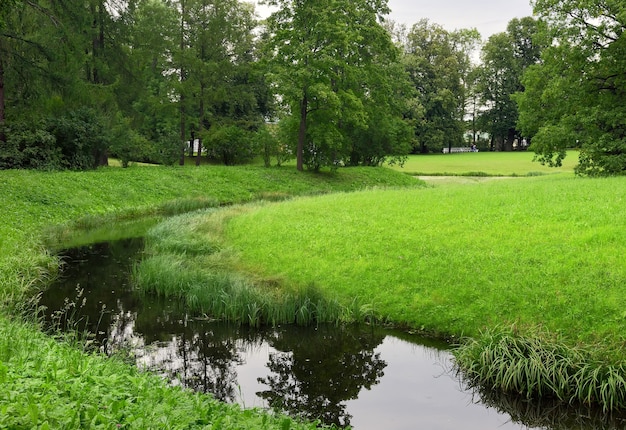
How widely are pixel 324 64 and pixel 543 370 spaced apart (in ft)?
93.1

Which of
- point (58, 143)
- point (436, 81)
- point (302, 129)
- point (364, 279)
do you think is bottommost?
point (364, 279)

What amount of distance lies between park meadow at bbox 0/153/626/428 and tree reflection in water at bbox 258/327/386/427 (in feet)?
2.47

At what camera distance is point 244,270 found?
1351 cm

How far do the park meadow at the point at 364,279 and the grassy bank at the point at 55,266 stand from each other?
3cm

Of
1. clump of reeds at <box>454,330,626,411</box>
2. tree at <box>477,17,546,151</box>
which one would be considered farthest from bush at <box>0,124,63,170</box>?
tree at <box>477,17,546,151</box>

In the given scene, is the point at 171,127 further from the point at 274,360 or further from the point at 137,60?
the point at 274,360

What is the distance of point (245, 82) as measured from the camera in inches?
1932

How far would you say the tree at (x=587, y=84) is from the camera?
2714 centimetres

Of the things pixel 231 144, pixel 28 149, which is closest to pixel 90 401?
pixel 28 149

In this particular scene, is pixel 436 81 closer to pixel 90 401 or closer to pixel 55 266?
pixel 55 266

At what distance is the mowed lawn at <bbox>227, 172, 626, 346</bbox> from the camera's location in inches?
381

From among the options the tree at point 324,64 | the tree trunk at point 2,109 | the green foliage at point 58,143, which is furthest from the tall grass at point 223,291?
the tree at point 324,64

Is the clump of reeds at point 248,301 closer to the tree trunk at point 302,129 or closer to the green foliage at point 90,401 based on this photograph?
the green foliage at point 90,401

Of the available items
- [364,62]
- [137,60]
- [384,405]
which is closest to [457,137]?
[364,62]
